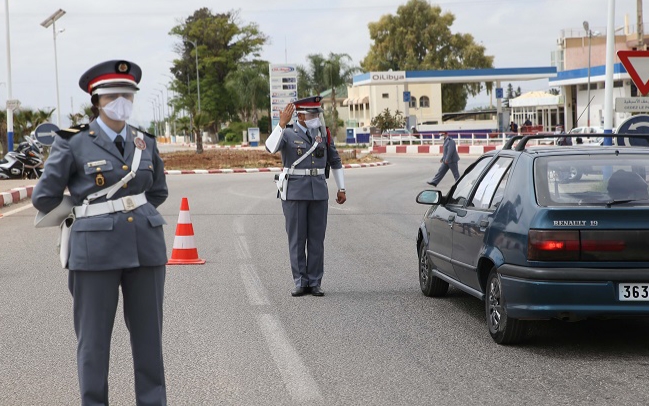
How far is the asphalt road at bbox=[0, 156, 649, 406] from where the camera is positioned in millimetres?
5852

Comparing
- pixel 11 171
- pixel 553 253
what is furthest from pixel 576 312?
pixel 11 171

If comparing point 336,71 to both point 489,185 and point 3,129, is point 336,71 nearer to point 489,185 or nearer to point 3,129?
point 3,129

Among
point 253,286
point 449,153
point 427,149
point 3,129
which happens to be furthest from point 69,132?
point 427,149

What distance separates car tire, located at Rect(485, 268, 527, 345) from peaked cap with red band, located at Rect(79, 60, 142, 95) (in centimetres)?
324

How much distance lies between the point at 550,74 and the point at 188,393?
73.4 metres

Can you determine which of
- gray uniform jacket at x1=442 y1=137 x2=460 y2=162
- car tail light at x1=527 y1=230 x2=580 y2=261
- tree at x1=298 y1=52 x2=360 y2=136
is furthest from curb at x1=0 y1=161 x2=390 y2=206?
tree at x1=298 y1=52 x2=360 y2=136

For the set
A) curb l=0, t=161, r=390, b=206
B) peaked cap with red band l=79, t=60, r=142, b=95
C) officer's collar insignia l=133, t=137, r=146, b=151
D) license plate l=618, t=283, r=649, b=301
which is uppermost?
peaked cap with red band l=79, t=60, r=142, b=95

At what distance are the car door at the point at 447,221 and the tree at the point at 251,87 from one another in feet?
286

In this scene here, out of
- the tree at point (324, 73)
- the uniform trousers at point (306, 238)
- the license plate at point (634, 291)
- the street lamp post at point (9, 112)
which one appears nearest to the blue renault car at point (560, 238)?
the license plate at point (634, 291)

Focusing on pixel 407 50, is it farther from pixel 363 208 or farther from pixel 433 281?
pixel 433 281

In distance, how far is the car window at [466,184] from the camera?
27.5 ft

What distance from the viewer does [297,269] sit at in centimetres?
951

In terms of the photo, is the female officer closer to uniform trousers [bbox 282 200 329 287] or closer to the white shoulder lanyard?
the white shoulder lanyard

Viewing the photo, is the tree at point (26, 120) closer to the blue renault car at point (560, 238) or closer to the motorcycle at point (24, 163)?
the motorcycle at point (24, 163)
